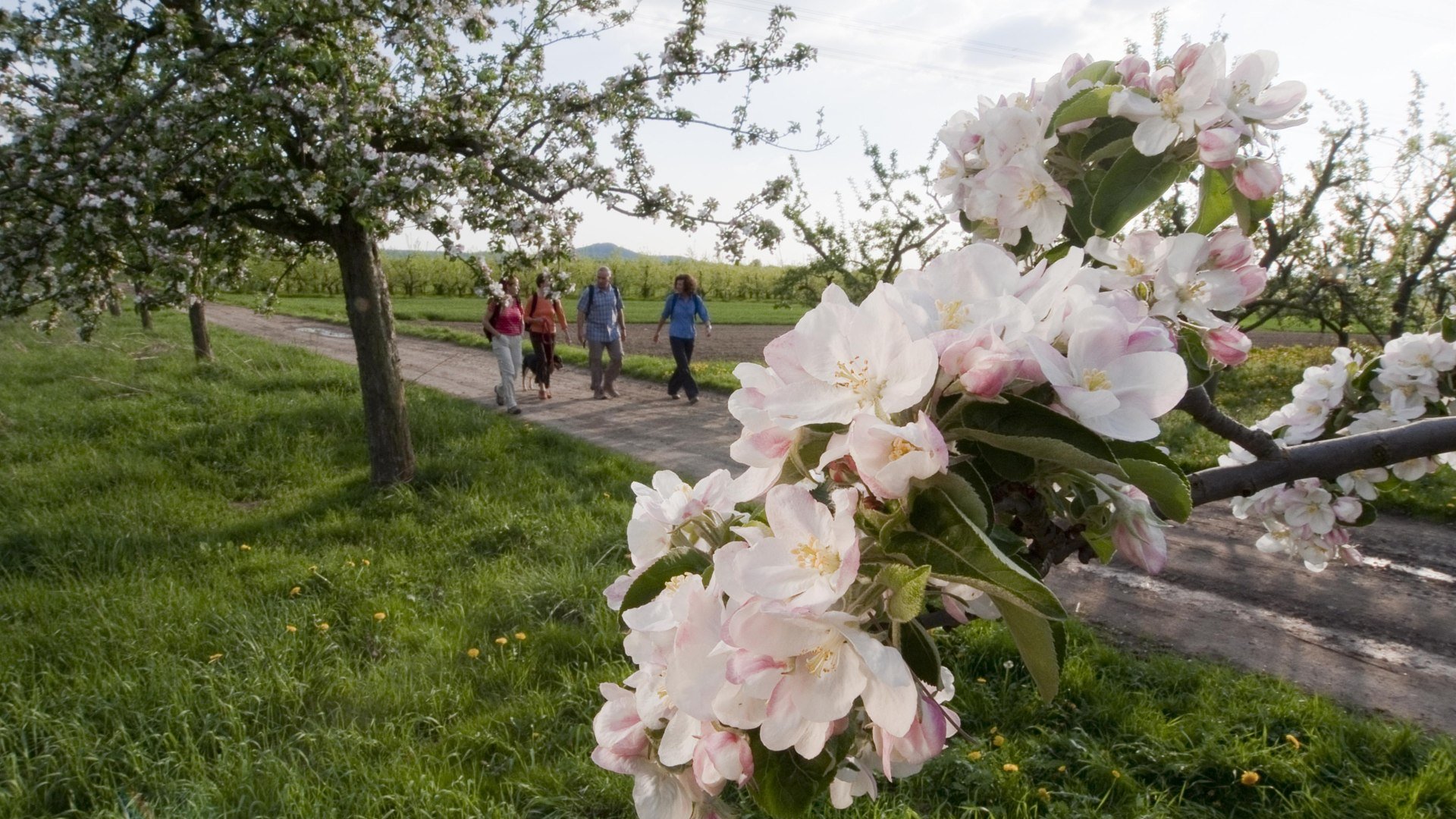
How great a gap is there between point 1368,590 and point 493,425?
6.64 meters

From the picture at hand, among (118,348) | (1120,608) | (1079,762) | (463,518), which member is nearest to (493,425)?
(463,518)

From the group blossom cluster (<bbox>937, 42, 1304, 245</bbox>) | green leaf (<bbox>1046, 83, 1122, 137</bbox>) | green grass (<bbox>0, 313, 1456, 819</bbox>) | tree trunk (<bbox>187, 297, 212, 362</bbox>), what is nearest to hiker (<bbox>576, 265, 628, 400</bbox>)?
green grass (<bbox>0, 313, 1456, 819</bbox>)

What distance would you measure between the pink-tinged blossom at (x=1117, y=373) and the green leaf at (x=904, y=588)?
0.53ft

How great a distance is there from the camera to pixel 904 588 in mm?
602

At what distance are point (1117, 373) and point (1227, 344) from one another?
0.48 metres

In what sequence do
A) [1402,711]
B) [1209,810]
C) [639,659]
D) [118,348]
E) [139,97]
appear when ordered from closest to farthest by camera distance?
[639,659] < [1209,810] < [1402,711] < [139,97] < [118,348]

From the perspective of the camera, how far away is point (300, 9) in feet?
14.4

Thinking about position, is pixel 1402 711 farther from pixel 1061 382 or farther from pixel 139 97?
pixel 139 97

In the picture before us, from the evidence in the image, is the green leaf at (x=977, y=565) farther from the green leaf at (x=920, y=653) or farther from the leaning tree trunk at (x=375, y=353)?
the leaning tree trunk at (x=375, y=353)

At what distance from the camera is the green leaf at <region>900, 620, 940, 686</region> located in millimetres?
672

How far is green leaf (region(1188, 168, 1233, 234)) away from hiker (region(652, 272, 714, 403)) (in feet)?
30.4

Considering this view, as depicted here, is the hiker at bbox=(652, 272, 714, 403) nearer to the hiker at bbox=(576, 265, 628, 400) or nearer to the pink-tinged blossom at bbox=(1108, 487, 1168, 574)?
the hiker at bbox=(576, 265, 628, 400)

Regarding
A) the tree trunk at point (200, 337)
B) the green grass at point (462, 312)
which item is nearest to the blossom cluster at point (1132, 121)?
the tree trunk at point (200, 337)

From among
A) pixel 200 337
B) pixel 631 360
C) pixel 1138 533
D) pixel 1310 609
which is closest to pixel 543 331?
pixel 631 360
